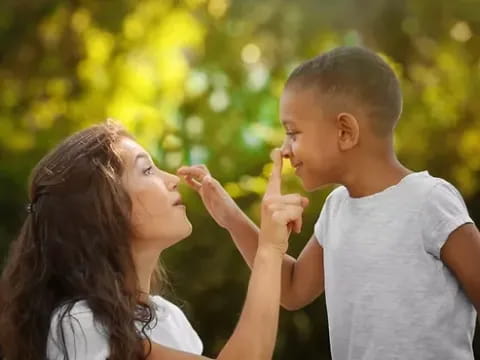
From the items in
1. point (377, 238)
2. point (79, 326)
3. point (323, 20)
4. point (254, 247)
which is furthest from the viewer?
point (323, 20)

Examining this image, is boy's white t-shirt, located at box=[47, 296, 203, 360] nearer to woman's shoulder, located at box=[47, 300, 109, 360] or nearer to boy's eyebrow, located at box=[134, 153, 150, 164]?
woman's shoulder, located at box=[47, 300, 109, 360]

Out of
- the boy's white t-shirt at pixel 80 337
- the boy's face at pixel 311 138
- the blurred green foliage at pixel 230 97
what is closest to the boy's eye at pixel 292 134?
the boy's face at pixel 311 138

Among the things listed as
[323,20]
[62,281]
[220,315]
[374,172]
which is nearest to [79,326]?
[62,281]

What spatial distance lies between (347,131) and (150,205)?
1.10 ft

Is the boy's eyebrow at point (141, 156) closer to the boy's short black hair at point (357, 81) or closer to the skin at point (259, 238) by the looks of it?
the skin at point (259, 238)

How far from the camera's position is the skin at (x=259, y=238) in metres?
1.50

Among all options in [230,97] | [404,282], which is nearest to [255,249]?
[404,282]

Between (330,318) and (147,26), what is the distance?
1270 millimetres

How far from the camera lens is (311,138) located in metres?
1.62

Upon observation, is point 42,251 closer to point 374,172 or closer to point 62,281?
point 62,281

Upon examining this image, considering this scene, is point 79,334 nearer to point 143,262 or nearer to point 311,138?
point 143,262

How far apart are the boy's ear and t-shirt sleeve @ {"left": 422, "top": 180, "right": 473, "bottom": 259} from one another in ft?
0.49

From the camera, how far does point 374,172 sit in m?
1.63

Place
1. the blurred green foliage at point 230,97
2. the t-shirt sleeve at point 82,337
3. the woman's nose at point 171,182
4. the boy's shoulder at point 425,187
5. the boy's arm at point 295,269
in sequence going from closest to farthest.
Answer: the t-shirt sleeve at point 82,337, the boy's shoulder at point 425,187, the woman's nose at point 171,182, the boy's arm at point 295,269, the blurred green foliage at point 230,97
